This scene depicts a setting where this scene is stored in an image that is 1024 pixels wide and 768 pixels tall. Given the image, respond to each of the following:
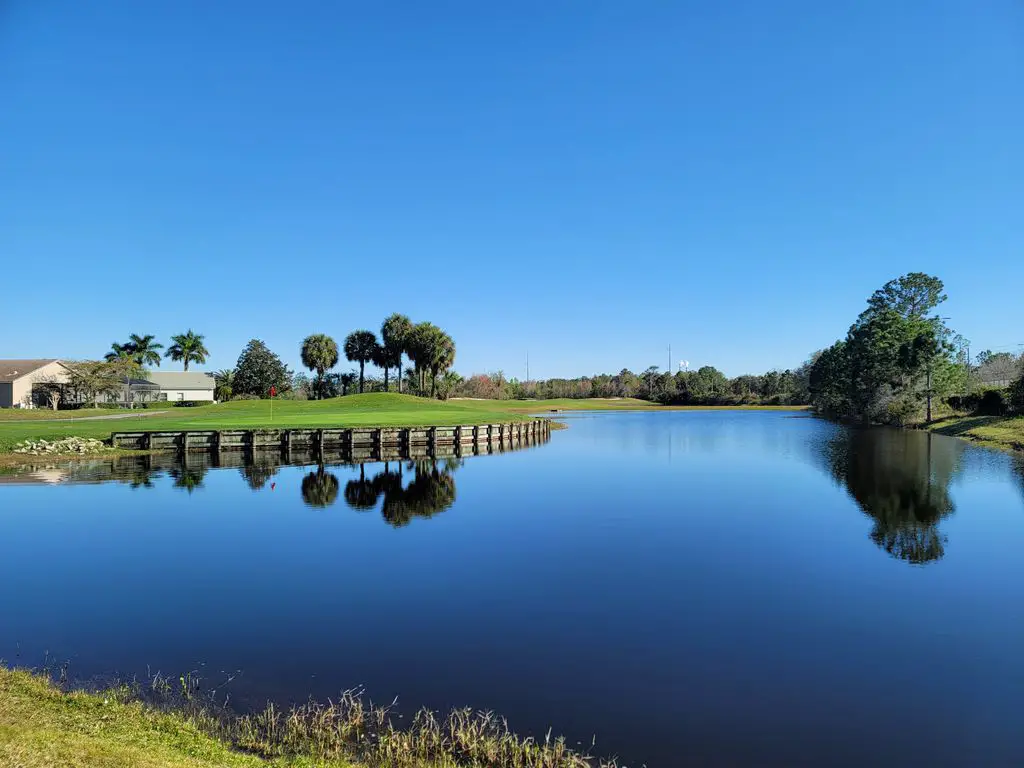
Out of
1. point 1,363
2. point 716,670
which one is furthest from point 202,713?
point 1,363

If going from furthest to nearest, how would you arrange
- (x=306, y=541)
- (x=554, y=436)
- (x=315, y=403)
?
1. (x=315, y=403)
2. (x=554, y=436)
3. (x=306, y=541)

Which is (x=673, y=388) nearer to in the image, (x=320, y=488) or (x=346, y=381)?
(x=346, y=381)

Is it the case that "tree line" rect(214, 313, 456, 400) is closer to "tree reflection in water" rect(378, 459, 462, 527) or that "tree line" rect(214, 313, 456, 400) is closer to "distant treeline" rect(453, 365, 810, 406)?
"distant treeline" rect(453, 365, 810, 406)

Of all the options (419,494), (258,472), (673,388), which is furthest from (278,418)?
(673,388)

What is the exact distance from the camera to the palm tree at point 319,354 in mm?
102375

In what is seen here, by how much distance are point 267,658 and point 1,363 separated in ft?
296

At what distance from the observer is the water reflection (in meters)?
17.3

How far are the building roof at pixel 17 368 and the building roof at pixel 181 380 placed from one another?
66.7ft

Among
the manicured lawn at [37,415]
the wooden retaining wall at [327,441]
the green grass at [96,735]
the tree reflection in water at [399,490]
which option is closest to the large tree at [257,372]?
the manicured lawn at [37,415]

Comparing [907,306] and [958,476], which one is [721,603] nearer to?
[958,476]

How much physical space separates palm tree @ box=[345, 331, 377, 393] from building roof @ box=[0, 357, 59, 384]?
1594 inches

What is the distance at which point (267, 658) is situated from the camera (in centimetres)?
965

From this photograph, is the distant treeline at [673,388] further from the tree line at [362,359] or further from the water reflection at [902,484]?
the water reflection at [902,484]

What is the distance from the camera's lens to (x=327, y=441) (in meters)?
43.6
